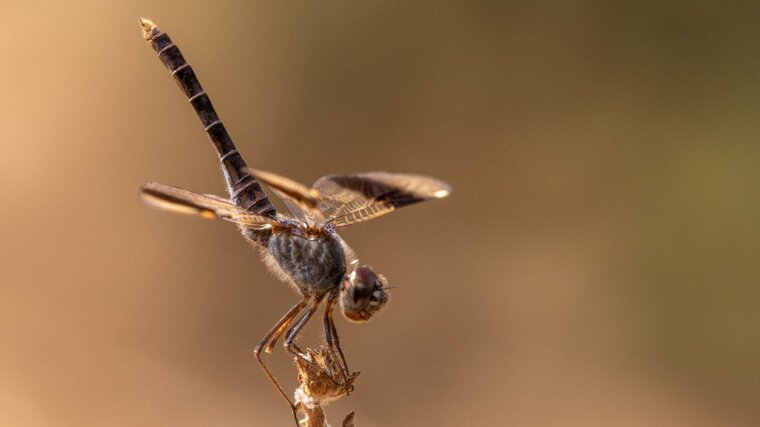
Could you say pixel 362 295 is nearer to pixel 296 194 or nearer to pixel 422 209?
pixel 296 194

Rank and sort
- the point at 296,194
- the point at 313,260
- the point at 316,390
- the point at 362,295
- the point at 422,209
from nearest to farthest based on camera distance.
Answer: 1. the point at 316,390
2. the point at 296,194
3. the point at 362,295
4. the point at 313,260
5. the point at 422,209

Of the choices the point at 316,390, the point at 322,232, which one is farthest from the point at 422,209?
the point at 316,390

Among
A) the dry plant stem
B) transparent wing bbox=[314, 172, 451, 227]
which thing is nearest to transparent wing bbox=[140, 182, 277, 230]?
transparent wing bbox=[314, 172, 451, 227]

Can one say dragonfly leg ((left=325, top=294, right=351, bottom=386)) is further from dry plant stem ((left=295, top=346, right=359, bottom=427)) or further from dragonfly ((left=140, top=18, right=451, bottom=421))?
dry plant stem ((left=295, top=346, right=359, bottom=427))

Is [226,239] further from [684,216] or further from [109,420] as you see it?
[684,216]

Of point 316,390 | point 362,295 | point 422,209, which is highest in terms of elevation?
point 422,209

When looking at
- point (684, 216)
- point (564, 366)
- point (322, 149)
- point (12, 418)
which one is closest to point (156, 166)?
point (322, 149)
